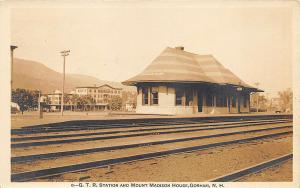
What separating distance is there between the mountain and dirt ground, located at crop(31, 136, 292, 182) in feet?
11.3

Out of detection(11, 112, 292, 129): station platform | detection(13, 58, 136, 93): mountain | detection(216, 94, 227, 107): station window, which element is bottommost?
detection(11, 112, 292, 129): station platform

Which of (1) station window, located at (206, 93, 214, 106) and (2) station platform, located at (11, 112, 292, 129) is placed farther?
(1) station window, located at (206, 93, 214, 106)

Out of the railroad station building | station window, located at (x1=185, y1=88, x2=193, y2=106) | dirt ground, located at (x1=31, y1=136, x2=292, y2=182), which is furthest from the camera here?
station window, located at (x1=185, y1=88, x2=193, y2=106)

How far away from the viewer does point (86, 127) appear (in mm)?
9820

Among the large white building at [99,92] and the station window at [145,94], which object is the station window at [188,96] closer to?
the station window at [145,94]

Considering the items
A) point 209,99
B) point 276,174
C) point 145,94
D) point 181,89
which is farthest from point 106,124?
Result: point 276,174

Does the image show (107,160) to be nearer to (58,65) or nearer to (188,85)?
(58,65)

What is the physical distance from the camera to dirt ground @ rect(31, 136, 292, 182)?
5.66 m

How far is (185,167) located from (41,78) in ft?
16.7

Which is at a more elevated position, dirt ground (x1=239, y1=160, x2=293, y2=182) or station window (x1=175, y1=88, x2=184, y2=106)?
station window (x1=175, y1=88, x2=184, y2=106)

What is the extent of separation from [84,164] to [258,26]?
18.1ft

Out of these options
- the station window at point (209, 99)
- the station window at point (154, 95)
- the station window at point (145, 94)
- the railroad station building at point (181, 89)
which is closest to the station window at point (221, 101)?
the railroad station building at point (181, 89)

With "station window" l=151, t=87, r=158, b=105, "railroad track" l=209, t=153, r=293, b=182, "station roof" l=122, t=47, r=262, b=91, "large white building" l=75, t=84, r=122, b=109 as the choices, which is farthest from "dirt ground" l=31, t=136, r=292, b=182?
"station window" l=151, t=87, r=158, b=105

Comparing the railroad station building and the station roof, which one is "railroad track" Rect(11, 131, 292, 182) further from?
the railroad station building
